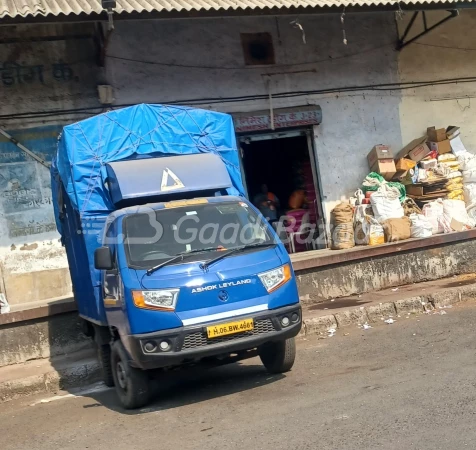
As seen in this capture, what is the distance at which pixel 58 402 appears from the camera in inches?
301

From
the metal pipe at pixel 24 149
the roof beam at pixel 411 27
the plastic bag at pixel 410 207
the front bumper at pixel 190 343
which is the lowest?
the front bumper at pixel 190 343

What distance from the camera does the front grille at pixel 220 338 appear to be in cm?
630

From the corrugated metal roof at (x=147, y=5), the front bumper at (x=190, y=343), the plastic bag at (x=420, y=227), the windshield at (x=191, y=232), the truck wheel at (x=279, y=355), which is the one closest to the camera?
the front bumper at (x=190, y=343)

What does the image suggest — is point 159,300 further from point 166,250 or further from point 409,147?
point 409,147

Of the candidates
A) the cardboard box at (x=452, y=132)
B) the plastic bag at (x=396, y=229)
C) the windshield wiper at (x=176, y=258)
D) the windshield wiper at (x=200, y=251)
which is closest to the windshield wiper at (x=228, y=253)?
the windshield wiper at (x=200, y=251)

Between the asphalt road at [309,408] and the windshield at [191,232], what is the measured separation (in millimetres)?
1332

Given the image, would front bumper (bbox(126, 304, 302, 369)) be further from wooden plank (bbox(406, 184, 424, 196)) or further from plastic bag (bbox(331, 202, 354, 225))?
wooden plank (bbox(406, 184, 424, 196))

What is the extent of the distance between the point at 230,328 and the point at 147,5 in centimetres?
588

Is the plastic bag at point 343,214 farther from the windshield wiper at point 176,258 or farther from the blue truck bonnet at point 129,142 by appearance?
the windshield wiper at point 176,258

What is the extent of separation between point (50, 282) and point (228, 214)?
5.18m

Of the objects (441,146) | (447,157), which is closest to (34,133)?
(441,146)

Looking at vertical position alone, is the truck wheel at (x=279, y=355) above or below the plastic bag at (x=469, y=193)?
below

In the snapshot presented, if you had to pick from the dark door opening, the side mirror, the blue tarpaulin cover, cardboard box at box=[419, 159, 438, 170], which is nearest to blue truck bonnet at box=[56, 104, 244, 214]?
the blue tarpaulin cover

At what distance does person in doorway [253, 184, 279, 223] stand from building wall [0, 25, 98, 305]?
143 inches
